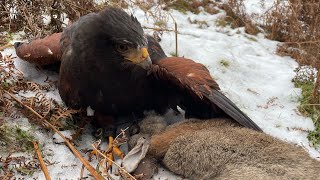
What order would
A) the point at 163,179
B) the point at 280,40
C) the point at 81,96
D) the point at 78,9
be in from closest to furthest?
the point at 163,179 → the point at 81,96 → the point at 78,9 → the point at 280,40

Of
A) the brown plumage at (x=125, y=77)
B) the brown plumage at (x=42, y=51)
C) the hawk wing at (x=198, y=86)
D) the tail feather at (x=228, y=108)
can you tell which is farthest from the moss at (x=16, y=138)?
the tail feather at (x=228, y=108)

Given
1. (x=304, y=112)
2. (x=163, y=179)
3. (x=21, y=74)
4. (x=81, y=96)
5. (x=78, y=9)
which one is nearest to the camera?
(x=163, y=179)

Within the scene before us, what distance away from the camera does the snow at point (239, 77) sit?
329 centimetres

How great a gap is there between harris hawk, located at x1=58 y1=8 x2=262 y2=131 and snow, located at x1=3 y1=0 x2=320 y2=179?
16.0 inches

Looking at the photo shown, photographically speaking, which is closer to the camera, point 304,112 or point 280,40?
point 304,112

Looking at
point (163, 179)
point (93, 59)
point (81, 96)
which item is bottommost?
point (163, 179)

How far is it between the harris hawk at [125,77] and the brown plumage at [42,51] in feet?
0.69

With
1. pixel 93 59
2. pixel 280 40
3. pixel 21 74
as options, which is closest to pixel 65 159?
pixel 93 59

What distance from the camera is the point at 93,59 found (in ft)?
10.4

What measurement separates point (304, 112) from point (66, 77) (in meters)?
2.40

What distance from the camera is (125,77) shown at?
129 inches

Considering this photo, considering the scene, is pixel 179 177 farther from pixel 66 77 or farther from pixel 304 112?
pixel 304 112

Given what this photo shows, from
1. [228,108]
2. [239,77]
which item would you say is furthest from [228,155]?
[239,77]

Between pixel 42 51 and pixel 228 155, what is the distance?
1.95 m
